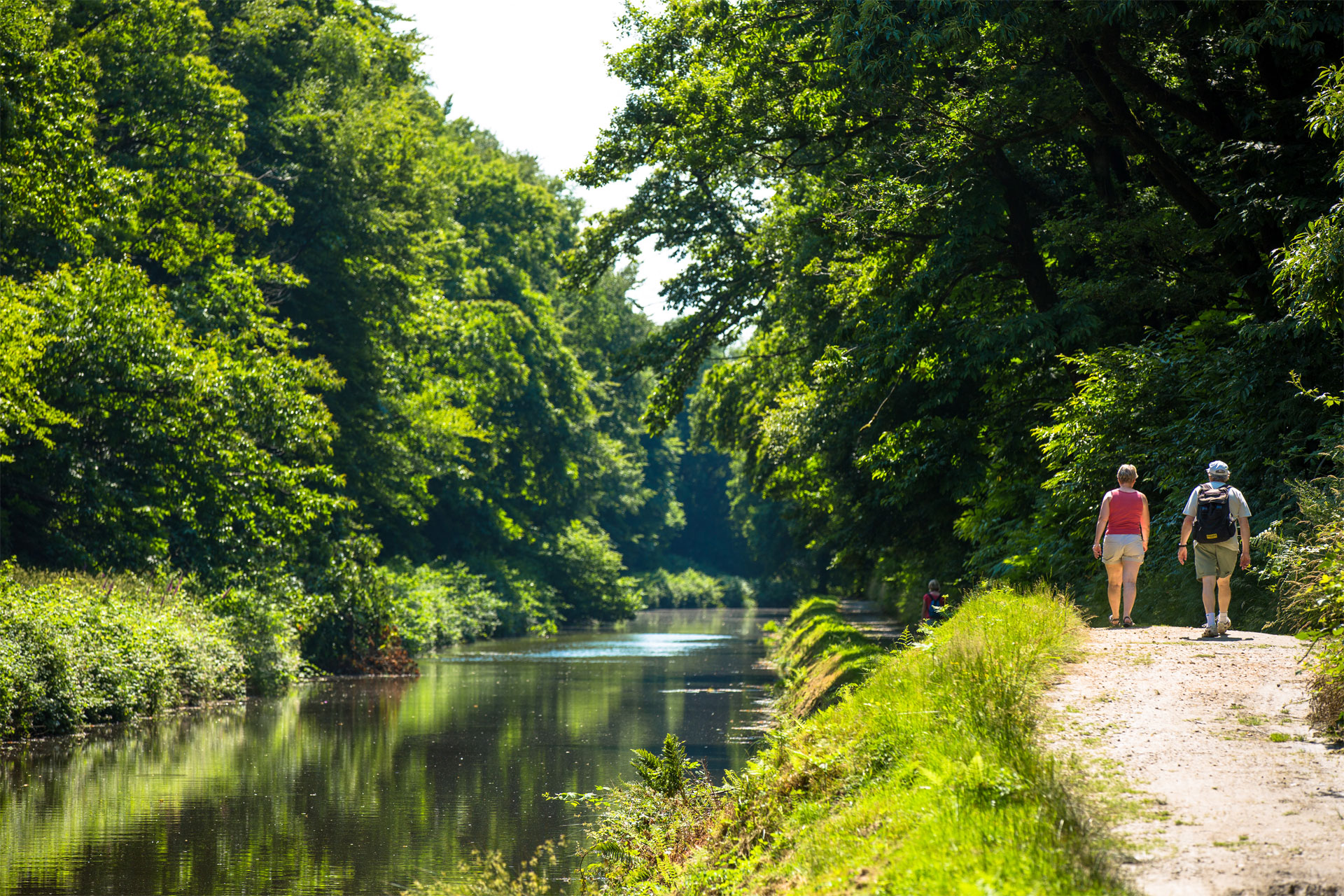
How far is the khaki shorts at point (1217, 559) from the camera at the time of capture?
1260cm

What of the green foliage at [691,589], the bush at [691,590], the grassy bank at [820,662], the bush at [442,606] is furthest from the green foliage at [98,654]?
the green foliage at [691,589]

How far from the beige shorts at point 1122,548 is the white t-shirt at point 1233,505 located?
1.07 meters

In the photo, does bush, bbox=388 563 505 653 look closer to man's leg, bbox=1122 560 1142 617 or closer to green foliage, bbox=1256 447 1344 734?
man's leg, bbox=1122 560 1142 617

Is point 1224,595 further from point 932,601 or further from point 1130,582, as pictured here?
point 932,601

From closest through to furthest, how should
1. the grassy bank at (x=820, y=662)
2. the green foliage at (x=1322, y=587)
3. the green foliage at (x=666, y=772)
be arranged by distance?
the green foliage at (x=1322, y=587)
the green foliage at (x=666, y=772)
the grassy bank at (x=820, y=662)

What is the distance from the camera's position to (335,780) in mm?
15336

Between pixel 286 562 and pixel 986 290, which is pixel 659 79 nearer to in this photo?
pixel 986 290

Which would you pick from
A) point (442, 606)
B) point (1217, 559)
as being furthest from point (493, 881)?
point (442, 606)

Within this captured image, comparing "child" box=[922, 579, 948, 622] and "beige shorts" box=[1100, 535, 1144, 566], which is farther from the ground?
"beige shorts" box=[1100, 535, 1144, 566]

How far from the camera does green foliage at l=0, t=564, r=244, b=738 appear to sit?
57.8 feet

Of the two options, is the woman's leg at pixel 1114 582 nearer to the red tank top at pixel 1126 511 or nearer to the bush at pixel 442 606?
the red tank top at pixel 1126 511

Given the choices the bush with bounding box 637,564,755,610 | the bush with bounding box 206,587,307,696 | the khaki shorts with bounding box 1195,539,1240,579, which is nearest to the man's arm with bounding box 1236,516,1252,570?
the khaki shorts with bounding box 1195,539,1240,579

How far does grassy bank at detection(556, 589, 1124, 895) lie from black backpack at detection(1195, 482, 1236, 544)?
1.54 metres

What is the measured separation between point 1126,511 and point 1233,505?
→ 1588 mm
